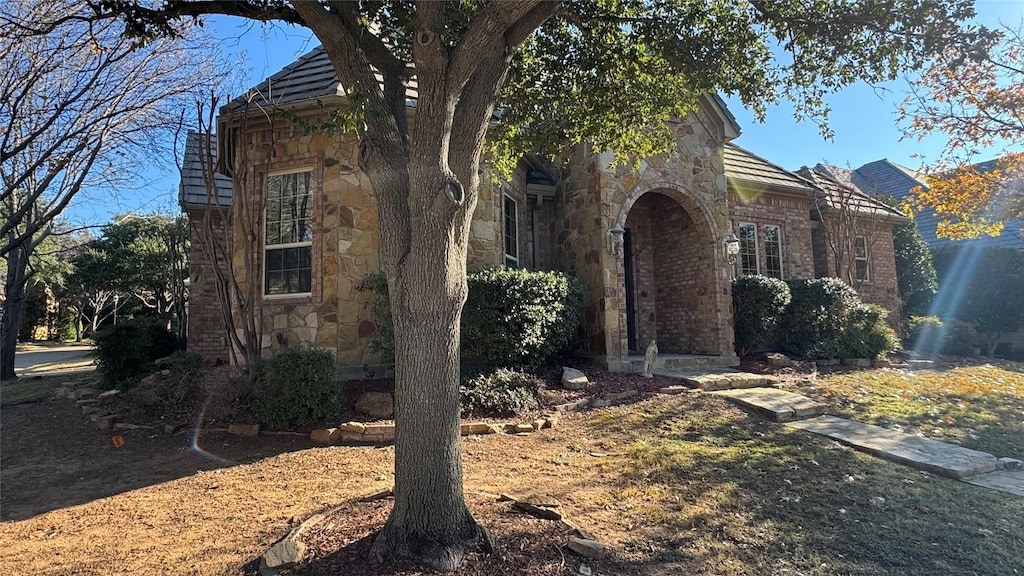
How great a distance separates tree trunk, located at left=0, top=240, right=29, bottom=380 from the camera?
1208cm

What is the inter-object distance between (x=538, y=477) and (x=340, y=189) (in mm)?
5660

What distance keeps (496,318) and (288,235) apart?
12.6 feet

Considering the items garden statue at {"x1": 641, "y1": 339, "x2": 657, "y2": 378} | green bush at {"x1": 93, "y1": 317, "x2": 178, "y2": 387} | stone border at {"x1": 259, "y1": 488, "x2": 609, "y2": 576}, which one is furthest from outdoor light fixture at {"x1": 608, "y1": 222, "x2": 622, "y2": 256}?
green bush at {"x1": 93, "y1": 317, "x2": 178, "y2": 387}

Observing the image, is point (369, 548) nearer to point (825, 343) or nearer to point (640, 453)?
point (640, 453)

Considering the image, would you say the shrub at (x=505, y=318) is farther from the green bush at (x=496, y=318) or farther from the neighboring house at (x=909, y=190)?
the neighboring house at (x=909, y=190)

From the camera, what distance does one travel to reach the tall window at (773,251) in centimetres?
1366

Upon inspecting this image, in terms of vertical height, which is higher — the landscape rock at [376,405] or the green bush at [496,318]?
the green bush at [496,318]

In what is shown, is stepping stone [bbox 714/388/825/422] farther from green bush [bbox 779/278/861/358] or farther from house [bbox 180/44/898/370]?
green bush [bbox 779/278/861/358]

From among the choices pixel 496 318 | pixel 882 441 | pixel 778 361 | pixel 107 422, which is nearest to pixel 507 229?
pixel 496 318

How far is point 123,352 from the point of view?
9406mm

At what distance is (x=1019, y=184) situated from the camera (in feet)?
41.2

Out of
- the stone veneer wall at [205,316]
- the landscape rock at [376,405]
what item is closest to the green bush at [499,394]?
the landscape rock at [376,405]

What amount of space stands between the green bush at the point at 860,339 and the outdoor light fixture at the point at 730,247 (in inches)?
111

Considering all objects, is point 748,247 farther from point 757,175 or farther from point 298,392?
point 298,392
